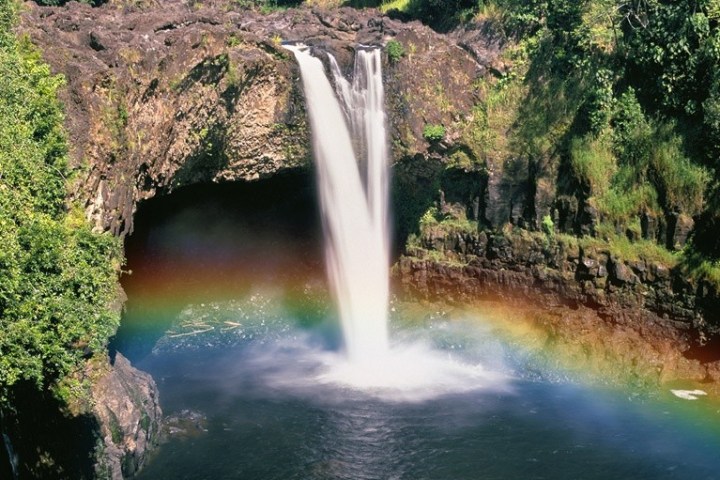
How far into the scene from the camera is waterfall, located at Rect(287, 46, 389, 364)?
73.7ft

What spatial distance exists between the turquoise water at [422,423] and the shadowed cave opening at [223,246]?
9.58ft

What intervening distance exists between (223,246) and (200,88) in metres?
7.87

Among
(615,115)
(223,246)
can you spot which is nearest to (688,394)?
(615,115)

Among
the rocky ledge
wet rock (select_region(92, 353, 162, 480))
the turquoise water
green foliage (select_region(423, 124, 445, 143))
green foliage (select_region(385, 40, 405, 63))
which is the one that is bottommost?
the turquoise water

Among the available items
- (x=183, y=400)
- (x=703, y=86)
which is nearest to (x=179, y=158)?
(x=183, y=400)

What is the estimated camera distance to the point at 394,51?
2289 cm

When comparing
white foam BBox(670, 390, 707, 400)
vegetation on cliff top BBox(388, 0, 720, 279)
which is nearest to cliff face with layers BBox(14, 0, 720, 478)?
vegetation on cliff top BBox(388, 0, 720, 279)

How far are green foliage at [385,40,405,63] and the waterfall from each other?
1.22ft

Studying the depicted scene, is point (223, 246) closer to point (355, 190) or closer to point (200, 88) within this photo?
point (355, 190)

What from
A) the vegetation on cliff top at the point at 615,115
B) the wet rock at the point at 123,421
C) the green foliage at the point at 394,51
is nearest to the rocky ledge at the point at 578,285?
the vegetation on cliff top at the point at 615,115

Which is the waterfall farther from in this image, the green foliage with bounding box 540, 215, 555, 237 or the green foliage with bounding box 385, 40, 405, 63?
the green foliage with bounding box 540, 215, 555, 237

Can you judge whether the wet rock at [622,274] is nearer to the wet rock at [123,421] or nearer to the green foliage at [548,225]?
the green foliage at [548,225]

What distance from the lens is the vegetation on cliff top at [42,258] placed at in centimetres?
1052

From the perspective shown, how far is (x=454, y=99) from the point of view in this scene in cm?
2348
